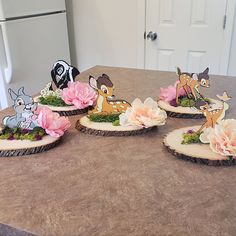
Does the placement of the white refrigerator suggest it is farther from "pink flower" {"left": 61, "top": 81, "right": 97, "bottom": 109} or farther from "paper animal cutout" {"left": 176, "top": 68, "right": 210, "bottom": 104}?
"paper animal cutout" {"left": 176, "top": 68, "right": 210, "bottom": 104}

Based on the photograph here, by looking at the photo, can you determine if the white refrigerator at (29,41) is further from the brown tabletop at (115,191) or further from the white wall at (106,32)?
the brown tabletop at (115,191)

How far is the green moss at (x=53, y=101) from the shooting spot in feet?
3.92

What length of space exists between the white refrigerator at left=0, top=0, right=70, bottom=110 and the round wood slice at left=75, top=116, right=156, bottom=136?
4.54 feet

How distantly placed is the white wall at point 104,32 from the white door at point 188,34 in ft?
0.50

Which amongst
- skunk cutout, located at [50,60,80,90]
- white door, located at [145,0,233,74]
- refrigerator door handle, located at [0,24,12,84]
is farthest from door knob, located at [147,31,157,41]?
skunk cutout, located at [50,60,80,90]

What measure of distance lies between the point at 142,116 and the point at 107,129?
12cm

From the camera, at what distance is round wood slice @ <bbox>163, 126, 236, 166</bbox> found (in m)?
0.80

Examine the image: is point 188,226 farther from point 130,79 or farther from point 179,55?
point 179,55

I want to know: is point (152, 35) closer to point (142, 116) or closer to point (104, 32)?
point (104, 32)

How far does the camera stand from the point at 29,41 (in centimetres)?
234

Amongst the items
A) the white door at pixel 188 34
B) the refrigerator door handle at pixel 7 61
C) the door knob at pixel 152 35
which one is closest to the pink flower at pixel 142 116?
the refrigerator door handle at pixel 7 61

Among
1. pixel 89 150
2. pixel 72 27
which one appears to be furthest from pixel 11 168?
pixel 72 27

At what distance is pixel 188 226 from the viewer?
0.60 meters

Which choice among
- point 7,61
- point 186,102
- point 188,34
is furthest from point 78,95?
point 188,34
